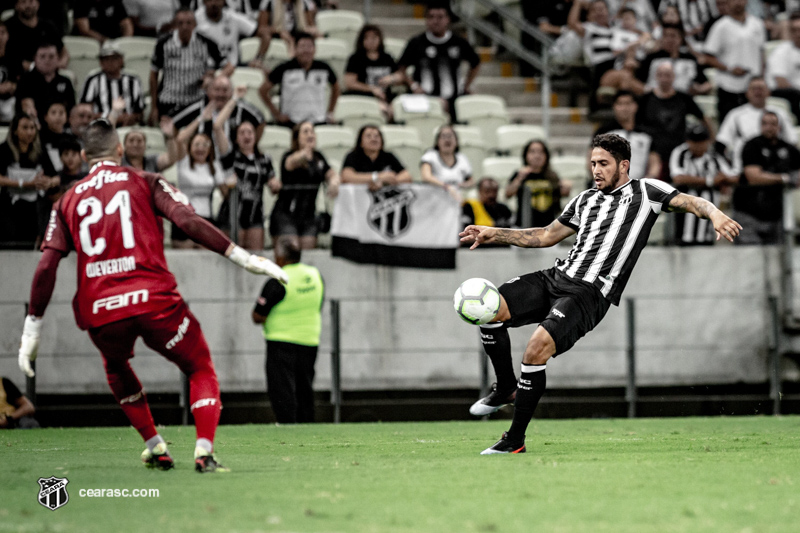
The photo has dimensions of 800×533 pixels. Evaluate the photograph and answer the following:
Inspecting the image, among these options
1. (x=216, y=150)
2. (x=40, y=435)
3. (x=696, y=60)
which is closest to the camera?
(x=40, y=435)

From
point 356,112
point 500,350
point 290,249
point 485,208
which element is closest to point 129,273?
point 500,350

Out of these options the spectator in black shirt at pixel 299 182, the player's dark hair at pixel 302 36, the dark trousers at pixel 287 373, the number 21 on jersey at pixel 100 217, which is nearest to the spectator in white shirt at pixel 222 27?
the player's dark hair at pixel 302 36

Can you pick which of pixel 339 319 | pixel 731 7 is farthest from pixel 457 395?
pixel 731 7

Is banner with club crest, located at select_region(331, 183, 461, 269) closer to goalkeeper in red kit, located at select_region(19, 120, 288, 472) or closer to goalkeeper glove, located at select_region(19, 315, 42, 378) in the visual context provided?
goalkeeper in red kit, located at select_region(19, 120, 288, 472)

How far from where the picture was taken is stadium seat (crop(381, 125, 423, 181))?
1455cm

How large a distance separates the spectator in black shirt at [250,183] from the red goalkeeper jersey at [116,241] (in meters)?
6.20

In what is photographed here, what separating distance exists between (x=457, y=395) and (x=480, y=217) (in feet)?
7.28

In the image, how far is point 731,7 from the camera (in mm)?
16531

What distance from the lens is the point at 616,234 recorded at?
25.2 ft

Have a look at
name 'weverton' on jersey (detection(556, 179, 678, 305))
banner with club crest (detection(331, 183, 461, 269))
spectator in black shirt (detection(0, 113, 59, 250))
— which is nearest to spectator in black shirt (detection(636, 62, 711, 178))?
banner with club crest (detection(331, 183, 461, 269))

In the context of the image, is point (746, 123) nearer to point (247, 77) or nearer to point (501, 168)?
point (501, 168)

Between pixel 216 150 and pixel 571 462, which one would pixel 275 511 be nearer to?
pixel 571 462

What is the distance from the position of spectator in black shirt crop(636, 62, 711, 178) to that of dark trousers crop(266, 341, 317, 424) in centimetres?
562

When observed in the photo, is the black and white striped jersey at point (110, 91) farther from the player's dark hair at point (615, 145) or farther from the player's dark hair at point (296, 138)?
the player's dark hair at point (615, 145)
